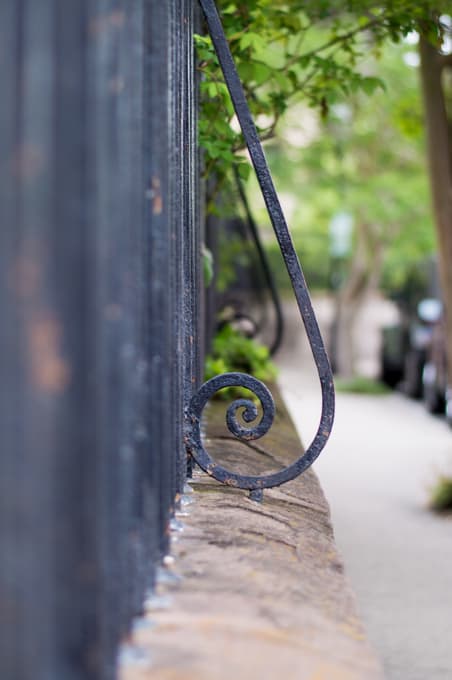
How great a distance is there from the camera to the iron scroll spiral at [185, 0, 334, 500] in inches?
96.2

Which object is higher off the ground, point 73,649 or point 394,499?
point 73,649

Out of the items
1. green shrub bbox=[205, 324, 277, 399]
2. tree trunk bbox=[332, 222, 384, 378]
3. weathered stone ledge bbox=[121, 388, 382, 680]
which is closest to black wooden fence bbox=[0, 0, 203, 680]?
weathered stone ledge bbox=[121, 388, 382, 680]

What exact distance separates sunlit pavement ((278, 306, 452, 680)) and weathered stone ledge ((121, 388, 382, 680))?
2308 mm

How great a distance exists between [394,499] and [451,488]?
0.62 meters

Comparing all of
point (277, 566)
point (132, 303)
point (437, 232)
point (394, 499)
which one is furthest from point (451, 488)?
point (132, 303)

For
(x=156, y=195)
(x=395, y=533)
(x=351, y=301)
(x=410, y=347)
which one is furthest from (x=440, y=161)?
(x=351, y=301)

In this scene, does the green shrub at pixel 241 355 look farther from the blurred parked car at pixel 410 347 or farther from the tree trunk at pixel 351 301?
the tree trunk at pixel 351 301

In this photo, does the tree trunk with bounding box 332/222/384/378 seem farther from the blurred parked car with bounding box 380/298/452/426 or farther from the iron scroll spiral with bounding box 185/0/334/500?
the iron scroll spiral with bounding box 185/0/334/500

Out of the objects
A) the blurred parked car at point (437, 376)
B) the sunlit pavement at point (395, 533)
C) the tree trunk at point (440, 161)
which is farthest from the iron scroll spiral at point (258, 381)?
the blurred parked car at point (437, 376)

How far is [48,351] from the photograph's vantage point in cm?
108

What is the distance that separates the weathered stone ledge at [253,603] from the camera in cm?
145

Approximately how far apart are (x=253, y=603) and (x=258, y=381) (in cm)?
82

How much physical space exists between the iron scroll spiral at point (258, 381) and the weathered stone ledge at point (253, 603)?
0.25 ft

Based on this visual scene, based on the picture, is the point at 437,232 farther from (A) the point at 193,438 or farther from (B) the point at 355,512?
(A) the point at 193,438
